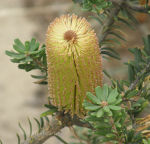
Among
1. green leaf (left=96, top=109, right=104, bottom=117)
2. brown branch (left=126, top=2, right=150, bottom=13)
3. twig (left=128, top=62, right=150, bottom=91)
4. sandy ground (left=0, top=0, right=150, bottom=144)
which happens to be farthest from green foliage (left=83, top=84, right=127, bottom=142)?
sandy ground (left=0, top=0, right=150, bottom=144)

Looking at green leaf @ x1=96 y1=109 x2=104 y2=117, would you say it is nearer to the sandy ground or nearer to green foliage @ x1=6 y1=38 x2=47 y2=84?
green foliage @ x1=6 y1=38 x2=47 y2=84

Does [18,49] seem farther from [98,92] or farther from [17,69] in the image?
[17,69]

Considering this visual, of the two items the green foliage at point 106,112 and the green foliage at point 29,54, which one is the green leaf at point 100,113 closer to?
the green foliage at point 106,112

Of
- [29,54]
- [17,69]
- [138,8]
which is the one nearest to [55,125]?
[29,54]

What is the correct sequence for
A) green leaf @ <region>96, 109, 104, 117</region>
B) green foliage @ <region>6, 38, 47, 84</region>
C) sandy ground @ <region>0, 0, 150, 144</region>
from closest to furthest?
green leaf @ <region>96, 109, 104, 117</region>, green foliage @ <region>6, 38, 47, 84</region>, sandy ground @ <region>0, 0, 150, 144</region>

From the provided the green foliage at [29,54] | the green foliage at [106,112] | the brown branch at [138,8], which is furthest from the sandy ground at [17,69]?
the green foliage at [106,112]

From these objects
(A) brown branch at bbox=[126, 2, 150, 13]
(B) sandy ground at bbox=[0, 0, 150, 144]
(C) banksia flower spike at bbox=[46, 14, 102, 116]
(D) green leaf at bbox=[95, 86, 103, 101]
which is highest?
(B) sandy ground at bbox=[0, 0, 150, 144]

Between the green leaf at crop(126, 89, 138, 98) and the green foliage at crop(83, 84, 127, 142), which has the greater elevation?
the green leaf at crop(126, 89, 138, 98)
